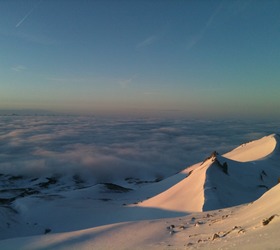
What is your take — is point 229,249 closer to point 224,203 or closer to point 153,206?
point 224,203

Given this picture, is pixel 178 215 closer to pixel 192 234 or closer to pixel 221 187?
pixel 221 187

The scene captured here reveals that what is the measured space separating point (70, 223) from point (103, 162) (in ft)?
378

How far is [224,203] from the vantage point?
23.0 m

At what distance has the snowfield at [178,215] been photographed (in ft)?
31.6

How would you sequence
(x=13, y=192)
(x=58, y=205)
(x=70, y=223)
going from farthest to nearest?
(x=13, y=192) → (x=58, y=205) → (x=70, y=223)

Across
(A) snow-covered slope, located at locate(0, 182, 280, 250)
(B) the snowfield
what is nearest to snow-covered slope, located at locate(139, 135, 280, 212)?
(B) the snowfield

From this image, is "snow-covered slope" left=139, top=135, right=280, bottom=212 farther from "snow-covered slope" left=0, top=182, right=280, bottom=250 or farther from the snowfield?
"snow-covered slope" left=0, top=182, right=280, bottom=250

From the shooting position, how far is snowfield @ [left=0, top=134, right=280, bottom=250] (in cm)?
964

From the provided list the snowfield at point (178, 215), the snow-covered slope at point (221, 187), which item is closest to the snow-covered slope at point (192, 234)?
the snowfield at point (178, 215)

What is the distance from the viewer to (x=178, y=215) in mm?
23000

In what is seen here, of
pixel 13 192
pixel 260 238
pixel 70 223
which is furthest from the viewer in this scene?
pixel 13 192

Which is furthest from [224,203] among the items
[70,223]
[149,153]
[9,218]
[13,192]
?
[149,153]

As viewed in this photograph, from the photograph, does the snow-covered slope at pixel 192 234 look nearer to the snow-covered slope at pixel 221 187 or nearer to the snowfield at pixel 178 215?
the snowfield at pixel 178 215

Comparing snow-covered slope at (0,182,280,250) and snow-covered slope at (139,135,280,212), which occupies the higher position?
snow-covered slope at (0,182,280,250)
